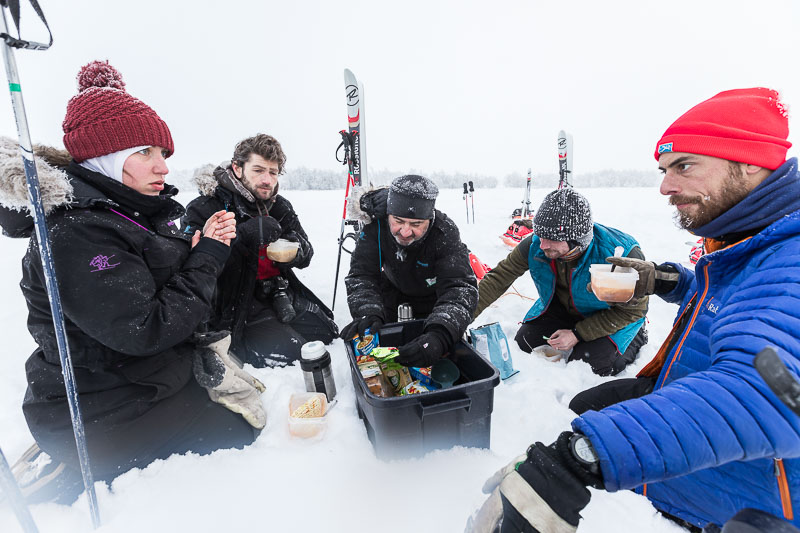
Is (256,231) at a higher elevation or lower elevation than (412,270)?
higher

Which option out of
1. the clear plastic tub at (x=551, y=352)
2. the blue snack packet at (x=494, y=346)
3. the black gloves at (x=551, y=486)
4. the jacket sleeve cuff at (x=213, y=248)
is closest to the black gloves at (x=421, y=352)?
the blue snack packet at (x=494, y=346)

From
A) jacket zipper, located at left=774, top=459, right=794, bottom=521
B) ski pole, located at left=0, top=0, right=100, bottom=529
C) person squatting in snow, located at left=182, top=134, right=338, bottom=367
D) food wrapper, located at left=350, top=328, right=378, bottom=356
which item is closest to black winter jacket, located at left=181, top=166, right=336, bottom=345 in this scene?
person squatting in snow, located at left=182, top=134, right=338, bottom=367

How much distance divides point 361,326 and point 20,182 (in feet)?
5.06

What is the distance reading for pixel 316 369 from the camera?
79.3 inches

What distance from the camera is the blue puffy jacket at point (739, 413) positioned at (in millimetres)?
740

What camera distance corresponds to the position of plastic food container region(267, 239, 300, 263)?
243 cm

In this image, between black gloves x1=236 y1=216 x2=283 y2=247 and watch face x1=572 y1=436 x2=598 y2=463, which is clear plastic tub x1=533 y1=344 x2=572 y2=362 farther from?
black gloves x1=236 y1=216 x2=283 y2=247

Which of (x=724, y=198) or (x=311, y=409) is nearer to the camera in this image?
(x=724, y=198)

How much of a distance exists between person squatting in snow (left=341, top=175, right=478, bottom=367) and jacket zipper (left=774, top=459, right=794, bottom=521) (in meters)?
1.22

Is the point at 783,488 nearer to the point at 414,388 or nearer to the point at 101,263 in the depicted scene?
the point at 414,388

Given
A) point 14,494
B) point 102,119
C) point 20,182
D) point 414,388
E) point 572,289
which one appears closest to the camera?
point 14,494

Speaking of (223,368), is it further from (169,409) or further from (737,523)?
(737,523)

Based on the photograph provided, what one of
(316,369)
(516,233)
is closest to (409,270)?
(316,369)

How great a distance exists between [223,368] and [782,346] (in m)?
2.07
